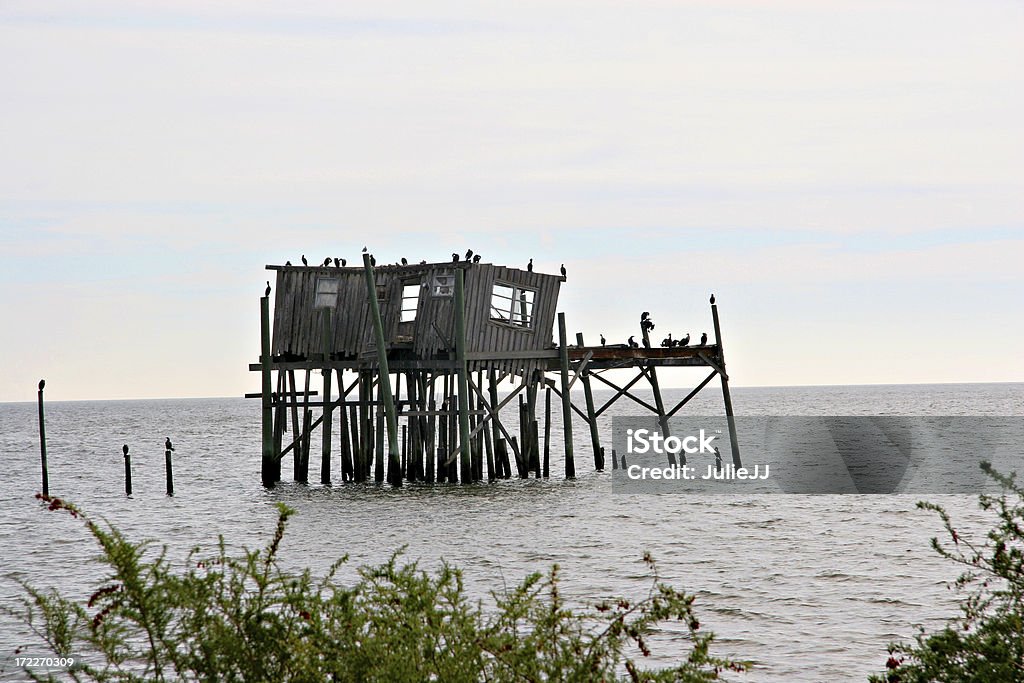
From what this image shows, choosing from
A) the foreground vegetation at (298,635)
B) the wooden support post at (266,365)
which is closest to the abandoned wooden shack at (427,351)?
the wooden support post at (266,365)

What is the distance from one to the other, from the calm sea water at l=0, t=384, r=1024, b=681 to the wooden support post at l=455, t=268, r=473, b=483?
94 centimetres

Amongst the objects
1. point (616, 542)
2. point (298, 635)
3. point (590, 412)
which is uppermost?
point (590, 412)

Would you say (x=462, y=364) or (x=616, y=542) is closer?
(x=616, y=542)

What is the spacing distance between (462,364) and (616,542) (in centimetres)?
699

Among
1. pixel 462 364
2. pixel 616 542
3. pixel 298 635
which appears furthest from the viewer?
pixel 462 364

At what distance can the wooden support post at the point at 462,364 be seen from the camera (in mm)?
26938

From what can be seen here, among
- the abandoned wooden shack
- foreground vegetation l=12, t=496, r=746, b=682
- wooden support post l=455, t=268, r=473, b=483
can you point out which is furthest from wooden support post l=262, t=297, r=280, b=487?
foreground vegetation l=12, t=496, r=746, b=682

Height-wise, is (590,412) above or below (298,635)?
above

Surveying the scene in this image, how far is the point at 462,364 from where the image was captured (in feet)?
88.9

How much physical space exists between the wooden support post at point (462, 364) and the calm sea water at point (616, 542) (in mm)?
936

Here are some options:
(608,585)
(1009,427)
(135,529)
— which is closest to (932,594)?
(608,585)

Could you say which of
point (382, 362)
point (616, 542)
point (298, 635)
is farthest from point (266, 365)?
point (298, 635)

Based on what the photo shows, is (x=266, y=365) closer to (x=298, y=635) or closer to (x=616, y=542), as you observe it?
(x=616, y=542)

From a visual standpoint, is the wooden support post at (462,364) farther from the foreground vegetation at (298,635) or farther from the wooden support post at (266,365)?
the foreground vegetation at (298,635)
